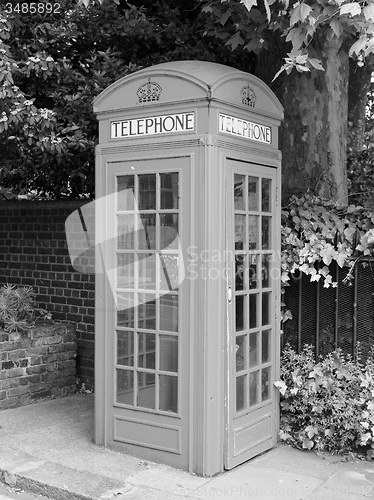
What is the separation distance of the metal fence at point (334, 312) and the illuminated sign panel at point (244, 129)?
131 centimetres

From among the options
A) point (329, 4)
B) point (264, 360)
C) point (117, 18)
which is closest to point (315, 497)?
point (264, 360)

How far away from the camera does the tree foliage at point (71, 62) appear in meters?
6.80

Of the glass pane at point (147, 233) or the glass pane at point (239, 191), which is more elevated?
the glass pane at point (239, 191)

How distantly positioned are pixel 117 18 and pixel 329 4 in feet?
10.9

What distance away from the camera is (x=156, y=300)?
5070 millimetres

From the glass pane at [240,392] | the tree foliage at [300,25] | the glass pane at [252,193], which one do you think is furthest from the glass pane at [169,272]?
the tree foliage at [300,25]

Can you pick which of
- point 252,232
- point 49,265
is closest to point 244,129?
point 252,232

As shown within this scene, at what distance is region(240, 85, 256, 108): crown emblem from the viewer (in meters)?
5.10

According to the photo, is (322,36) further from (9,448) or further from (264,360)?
(9,448)

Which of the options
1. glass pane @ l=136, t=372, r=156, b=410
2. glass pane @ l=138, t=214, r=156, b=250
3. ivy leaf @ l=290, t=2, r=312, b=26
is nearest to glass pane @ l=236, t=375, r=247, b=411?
glass pane @ l=136, t=372, r=156, b=410

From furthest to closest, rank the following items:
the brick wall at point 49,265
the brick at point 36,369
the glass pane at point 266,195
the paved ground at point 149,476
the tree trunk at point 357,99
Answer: the tree trunk at point 357,99, the brick wall at point 49,265, the brick at point 36,369, the glass pane at point 266,195, the paved ground at point 149,476

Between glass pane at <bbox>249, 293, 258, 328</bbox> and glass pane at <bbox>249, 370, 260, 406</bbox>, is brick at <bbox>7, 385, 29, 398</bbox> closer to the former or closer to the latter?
glass pane at <bbox>249, 370, 260, 406</bbox>

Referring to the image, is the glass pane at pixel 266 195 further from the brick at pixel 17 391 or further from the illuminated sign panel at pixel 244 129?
the brick at pixel 17 391

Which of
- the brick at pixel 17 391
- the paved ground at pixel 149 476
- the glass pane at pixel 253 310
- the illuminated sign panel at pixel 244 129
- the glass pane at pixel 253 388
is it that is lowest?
the paved ground at pixel 149 476
